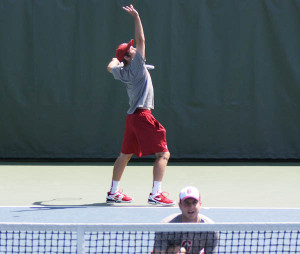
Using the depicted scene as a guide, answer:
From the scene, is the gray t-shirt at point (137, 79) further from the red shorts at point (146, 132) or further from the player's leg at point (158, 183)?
the player's leg at point (158, 183)

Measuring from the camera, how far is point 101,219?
563 cm

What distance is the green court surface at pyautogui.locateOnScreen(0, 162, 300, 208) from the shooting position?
21.9 ft

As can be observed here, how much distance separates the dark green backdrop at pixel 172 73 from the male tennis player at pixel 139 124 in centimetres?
314

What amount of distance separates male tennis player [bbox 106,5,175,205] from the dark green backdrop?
3.14 metres

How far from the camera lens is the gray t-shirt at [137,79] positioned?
6.20 metres

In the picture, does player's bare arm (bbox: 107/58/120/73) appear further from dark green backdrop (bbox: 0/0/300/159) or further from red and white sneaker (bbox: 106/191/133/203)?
dark green backdrop (bbox: 0/0/300/159)

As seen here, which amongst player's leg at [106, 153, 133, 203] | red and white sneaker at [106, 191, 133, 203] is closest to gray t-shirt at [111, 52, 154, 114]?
player's leg at [106, 153, 133, 203]

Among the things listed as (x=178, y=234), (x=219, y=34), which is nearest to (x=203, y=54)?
(x=219, y=34)

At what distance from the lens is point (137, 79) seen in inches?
247

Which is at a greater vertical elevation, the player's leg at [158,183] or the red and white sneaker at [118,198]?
the player's leg at [158,183]

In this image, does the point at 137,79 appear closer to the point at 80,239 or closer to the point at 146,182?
the point at 146,182

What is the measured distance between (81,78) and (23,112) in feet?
3.02

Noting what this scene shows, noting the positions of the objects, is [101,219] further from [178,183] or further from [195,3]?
[195,3]

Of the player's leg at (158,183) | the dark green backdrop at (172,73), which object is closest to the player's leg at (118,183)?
the player's leg at (158,183)
